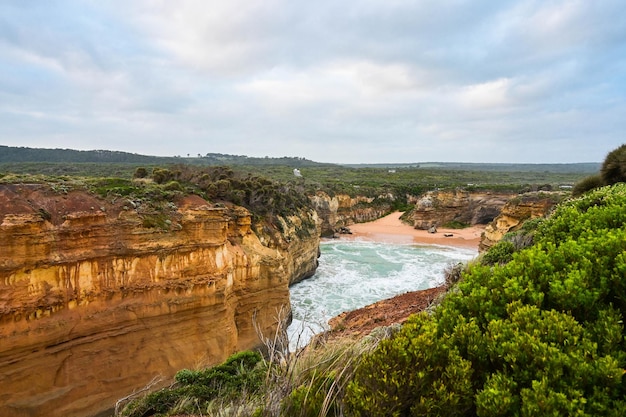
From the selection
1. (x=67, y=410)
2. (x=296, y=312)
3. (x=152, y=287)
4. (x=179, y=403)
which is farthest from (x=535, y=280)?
(x=296, y=312)

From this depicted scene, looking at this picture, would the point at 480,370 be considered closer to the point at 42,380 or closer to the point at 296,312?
the point at 42,380

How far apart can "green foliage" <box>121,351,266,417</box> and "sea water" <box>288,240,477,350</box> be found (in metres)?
6.88

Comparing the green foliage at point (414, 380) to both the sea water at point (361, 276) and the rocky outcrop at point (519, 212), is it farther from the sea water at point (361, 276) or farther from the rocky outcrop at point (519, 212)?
the rocky outcrop at point (519, 212)

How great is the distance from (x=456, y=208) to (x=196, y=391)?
49.2m

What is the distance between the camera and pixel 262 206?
2098 cm

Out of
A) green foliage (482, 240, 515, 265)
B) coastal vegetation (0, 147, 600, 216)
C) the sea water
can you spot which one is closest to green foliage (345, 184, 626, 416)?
green foliage (482, 240, 515, 265)

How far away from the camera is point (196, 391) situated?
25.9 ft

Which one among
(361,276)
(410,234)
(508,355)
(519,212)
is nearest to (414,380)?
(508,355)

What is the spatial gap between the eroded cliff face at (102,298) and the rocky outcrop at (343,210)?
99.5ft

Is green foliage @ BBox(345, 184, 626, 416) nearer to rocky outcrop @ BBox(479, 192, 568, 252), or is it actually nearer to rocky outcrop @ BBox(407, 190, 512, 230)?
rocky outcrop @ BBox(479, 192, 568, 252)

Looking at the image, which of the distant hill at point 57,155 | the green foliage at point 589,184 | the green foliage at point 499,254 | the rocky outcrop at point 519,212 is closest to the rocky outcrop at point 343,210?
the rocky outcrop at point 519,212

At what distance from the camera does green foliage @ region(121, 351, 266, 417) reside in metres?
7.29

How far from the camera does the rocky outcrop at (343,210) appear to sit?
46938 millimetres

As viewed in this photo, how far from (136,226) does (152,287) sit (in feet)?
6.42
